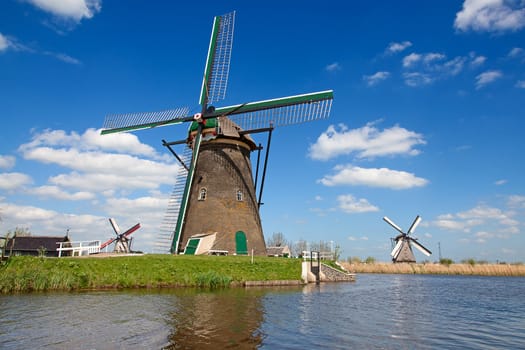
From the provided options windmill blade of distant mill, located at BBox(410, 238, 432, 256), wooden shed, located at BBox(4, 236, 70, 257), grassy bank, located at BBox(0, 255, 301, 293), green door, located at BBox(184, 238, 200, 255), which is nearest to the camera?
grassy bank, located at BBox(0, 255, 301, 293)

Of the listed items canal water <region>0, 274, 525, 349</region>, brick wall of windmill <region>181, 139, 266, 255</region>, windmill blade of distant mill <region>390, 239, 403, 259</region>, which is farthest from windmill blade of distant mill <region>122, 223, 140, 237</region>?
windmill blade of distant mill <region>390, 239, 403, 259</region>

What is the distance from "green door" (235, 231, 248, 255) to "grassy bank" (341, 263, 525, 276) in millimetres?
24387

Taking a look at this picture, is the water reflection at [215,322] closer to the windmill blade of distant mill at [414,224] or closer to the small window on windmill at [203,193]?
the small window on windmill at [203,193]

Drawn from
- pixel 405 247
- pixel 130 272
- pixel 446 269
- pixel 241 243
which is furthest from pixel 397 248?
pixel 130 272

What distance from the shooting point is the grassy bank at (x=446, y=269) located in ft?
123

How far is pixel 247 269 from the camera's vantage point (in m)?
19.5

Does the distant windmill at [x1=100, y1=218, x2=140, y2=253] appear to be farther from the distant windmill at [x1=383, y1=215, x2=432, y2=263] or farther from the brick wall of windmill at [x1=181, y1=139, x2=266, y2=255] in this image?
the distant windmill at [x1=383, y1=215, x2=432, y2=263]

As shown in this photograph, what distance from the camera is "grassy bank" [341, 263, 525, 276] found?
37438 millimetres

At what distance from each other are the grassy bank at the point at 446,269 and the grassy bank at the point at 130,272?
2708 cm

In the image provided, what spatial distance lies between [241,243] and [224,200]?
9.07ft

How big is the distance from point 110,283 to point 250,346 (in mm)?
10955

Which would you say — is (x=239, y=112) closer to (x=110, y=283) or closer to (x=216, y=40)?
(x=216, y=40)

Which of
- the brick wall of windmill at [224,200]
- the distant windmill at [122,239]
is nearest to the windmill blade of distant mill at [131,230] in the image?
the distant windmill at [122,239]

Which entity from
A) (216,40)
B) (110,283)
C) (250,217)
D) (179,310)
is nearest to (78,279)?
(110,283)
